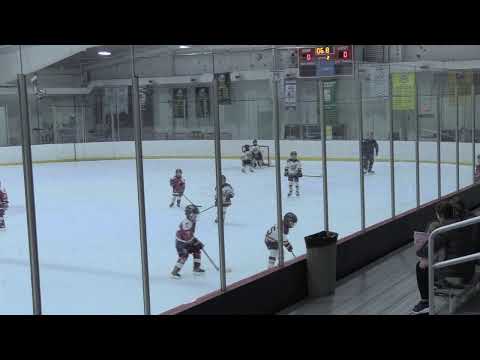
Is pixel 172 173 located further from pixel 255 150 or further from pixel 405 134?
pixel 405 134

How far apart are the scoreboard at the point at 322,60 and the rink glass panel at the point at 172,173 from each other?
8.04 feet

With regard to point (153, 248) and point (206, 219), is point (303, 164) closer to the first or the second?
point (206, 219)

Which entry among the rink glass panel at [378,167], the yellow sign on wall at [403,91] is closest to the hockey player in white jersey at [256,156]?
the rink glass panel at [378,167]

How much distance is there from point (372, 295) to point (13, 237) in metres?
5.57

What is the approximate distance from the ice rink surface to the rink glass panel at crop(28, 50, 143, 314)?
2cm

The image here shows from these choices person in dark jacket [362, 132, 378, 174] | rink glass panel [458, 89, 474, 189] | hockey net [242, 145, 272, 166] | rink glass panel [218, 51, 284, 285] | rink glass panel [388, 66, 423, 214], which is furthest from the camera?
hockey net [242, 145, 272, 166]

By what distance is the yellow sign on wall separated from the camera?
7156 mm

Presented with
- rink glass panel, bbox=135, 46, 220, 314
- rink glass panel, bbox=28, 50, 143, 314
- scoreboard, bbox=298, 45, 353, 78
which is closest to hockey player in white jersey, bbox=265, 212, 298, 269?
rink glass panel, bbox=135, 46, 220, 314

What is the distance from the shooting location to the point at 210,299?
416 centimetres

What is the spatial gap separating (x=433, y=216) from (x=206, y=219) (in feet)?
10.7

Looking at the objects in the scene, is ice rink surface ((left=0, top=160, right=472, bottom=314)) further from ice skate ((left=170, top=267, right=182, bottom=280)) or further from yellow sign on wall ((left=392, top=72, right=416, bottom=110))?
yellow sign on wall ((left=392, top=72, right=416, bottom=110))
